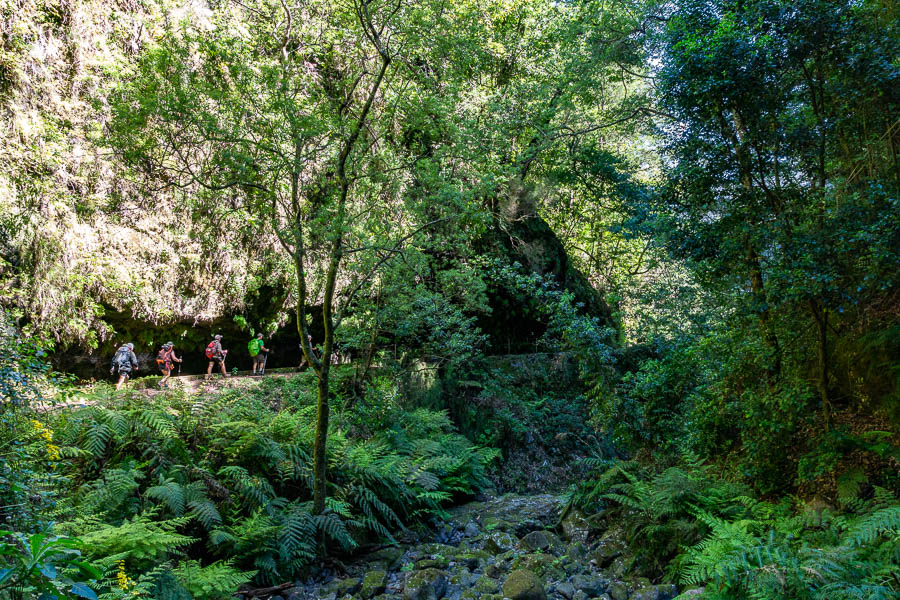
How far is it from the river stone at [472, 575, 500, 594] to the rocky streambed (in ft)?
0.03

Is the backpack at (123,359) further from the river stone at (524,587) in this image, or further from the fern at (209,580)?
the river stone at (524,587)

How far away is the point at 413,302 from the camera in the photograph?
10328mm

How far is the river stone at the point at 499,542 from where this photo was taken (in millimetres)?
6566

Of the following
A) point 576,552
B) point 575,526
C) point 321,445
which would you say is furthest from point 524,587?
point 321,445

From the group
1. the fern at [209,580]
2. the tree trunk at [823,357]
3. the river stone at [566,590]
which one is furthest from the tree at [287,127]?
the tree trunk at [823,357]

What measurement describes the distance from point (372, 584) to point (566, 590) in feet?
6.89

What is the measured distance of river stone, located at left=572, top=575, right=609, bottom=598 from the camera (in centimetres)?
526

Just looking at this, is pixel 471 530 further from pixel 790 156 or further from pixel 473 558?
pixel 790 156

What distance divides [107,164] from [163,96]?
738cm

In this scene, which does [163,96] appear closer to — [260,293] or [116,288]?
[116,288]

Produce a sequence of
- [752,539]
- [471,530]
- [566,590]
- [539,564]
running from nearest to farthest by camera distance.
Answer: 1. [752,539]
2. [566,590]
3. [539,564]
4. [471,530]

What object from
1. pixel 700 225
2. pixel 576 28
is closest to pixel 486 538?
pixel 700 225

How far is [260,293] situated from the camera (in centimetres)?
1458

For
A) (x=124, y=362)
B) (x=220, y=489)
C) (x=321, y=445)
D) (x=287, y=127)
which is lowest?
(x=220, y=489)
